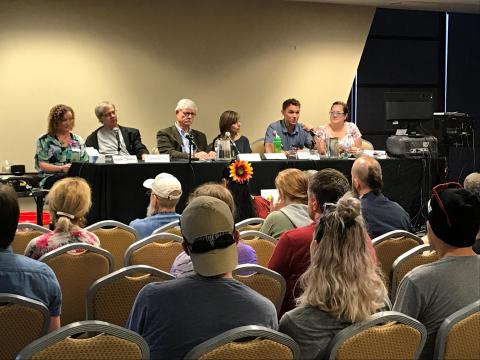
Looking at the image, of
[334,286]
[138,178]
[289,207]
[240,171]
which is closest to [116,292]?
[334,286]

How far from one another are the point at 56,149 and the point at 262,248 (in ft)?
12.4

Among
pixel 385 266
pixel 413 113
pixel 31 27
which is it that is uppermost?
pixel 31 27

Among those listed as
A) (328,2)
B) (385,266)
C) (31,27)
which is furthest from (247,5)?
(385,266)

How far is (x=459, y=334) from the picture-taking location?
2211mm

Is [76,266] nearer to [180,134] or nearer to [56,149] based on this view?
[56,149]

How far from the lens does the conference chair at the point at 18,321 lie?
2.23 m

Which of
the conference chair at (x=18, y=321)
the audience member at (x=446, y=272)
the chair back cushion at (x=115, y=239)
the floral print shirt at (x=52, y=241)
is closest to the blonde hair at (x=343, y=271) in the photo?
the audience member at (x=446, y=272)

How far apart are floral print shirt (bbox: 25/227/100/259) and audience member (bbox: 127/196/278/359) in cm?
134

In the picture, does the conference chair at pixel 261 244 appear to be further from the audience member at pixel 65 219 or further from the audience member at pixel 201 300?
the audience member at pixel 201 300

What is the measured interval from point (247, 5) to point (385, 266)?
6.16m

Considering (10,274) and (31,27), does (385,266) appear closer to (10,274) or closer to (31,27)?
(10,274)

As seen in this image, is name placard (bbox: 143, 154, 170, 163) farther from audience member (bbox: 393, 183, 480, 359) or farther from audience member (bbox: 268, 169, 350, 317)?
audience member (bbox: 393, 183, 480, 359)

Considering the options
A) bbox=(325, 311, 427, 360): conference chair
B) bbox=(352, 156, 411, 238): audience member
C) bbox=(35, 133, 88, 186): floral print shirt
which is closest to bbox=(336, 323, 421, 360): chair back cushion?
bbox=(325, 311, 427, 360): conference chair

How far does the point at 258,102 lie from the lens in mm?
9430
